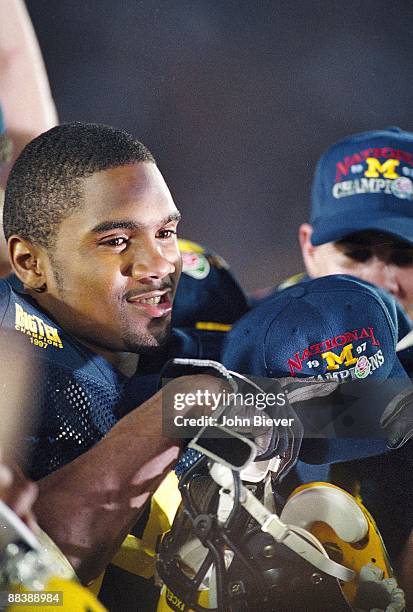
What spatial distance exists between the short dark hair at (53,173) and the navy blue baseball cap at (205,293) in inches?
9.3

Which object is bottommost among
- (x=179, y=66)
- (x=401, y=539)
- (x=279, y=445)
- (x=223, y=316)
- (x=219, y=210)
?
(x=401, y=539)

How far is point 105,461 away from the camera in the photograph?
1.01 m

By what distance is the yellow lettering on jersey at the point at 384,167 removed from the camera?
130 cm

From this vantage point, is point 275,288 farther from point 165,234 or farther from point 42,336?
point 42,336

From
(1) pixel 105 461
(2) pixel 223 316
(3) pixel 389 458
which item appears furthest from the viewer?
(2) pixel 223 316

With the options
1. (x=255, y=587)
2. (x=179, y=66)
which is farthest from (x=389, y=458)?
(x=179, y=66)

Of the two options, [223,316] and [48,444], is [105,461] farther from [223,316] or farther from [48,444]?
[223,316]

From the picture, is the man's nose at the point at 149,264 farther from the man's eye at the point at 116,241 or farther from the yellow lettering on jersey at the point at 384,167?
the yellow lettering on jersey at the point at 384,167

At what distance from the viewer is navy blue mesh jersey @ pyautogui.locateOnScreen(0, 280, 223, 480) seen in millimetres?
1035

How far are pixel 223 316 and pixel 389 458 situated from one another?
1.08ft

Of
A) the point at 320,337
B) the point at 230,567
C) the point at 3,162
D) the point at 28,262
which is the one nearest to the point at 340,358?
the point at 320,337

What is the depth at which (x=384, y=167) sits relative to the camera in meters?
1.31

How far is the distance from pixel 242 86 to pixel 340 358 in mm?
498

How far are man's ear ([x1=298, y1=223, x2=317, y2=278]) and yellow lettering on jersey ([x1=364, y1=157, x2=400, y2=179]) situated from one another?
14cm
